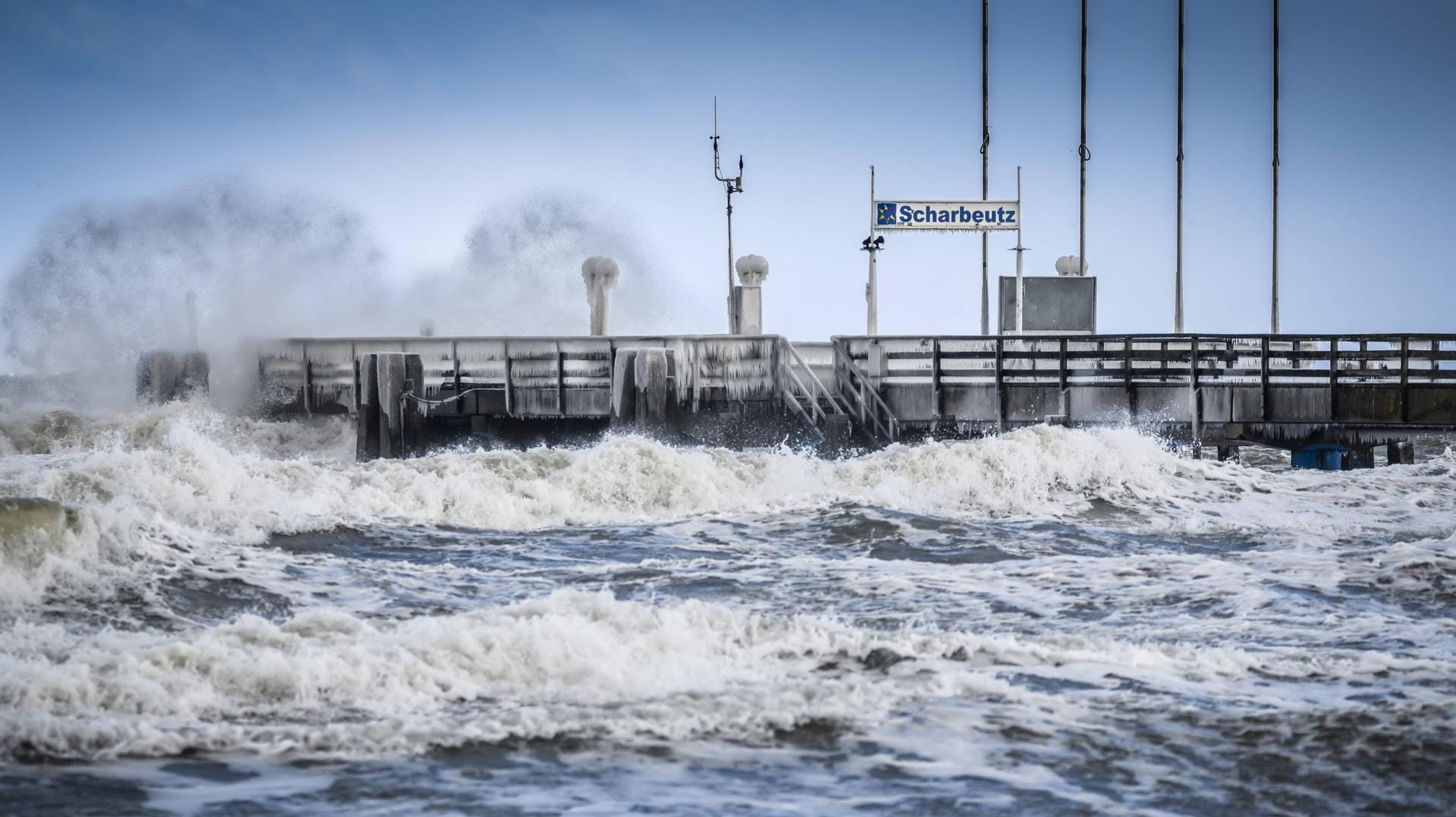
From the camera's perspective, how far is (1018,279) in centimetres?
2697

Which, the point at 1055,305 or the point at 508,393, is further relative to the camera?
the point at 1055,305

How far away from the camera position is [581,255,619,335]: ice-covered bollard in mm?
29297

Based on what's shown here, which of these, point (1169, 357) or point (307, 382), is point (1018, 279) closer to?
point (1169, 357)

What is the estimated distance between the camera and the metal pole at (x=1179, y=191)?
102 ft

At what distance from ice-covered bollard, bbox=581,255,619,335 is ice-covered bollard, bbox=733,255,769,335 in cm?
281

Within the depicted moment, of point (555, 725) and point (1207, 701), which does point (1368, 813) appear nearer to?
point (1207, 701)

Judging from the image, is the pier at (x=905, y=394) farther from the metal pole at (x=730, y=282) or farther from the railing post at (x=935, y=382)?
the metal pole at (x=730, y=282)

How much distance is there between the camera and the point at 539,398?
24.8m

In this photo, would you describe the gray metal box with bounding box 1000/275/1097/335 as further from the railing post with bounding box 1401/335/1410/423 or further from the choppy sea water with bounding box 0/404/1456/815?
the choppy sea water with bounding box 0/404/1456/815

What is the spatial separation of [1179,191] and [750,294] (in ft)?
37.8

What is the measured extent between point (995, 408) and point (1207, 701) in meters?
16.5

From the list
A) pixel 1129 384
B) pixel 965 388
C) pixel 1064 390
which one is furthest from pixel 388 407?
pixel 1129 384

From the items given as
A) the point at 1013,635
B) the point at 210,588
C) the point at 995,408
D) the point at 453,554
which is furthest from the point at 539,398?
the point at 1013,635

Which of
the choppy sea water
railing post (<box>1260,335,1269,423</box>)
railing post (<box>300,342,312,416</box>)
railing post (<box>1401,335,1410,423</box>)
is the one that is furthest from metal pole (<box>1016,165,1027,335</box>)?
railing post (<box>300,342,312,416</box>)
